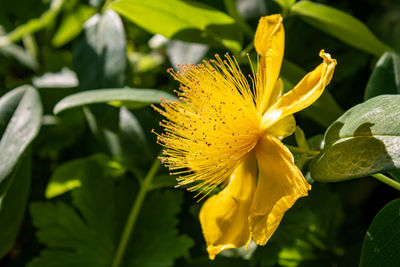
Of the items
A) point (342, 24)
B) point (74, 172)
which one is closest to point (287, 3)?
point (342, 24)

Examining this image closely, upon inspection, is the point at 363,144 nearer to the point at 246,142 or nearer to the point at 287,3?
the point at 246,142

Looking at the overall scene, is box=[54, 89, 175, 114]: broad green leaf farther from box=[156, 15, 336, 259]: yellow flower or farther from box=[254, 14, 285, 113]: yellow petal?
box=[254, 14, 285, 113]: yellow petal

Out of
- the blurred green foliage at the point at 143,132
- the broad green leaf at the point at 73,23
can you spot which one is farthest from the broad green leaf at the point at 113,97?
the broad green leaf at the point at 73,23

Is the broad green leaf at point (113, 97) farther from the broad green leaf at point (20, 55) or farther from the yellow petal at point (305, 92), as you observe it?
the broad green leaf at point (20, 55)

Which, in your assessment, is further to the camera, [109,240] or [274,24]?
[109,240]

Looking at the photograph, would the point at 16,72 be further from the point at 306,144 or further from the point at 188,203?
the point at 306,144

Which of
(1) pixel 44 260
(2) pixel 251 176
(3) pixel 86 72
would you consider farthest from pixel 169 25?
(1) pixel 44 260

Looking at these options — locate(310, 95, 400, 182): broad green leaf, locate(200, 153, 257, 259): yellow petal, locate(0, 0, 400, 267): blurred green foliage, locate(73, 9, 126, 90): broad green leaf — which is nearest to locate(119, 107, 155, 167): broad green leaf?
locate(0, 0, 400, 267): blurred green foliage
